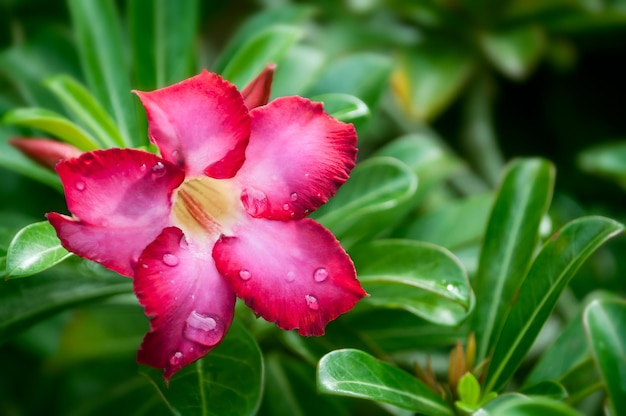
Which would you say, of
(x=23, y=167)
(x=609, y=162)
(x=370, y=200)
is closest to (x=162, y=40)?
(x=23, y=167)

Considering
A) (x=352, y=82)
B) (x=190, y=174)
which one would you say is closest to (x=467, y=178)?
(x=352, y=82)

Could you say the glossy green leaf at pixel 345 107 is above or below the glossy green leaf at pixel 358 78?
above

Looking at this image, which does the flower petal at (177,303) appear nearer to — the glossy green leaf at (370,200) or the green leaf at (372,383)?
the green leaf at (372,383)

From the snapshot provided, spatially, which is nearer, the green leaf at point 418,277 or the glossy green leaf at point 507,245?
the green leaf at point 418,277

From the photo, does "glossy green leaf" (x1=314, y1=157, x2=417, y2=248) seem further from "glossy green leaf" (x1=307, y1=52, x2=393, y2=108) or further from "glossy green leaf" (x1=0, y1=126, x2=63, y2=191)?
"glossy green leaf" (x1=0, y1=126, x2=63, y2=191)

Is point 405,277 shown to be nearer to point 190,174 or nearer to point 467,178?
point 190,174

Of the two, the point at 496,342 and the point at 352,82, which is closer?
the point at 496,342

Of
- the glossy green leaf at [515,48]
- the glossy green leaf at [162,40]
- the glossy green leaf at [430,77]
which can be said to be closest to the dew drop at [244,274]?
the glossy green leaf at [162,40]
